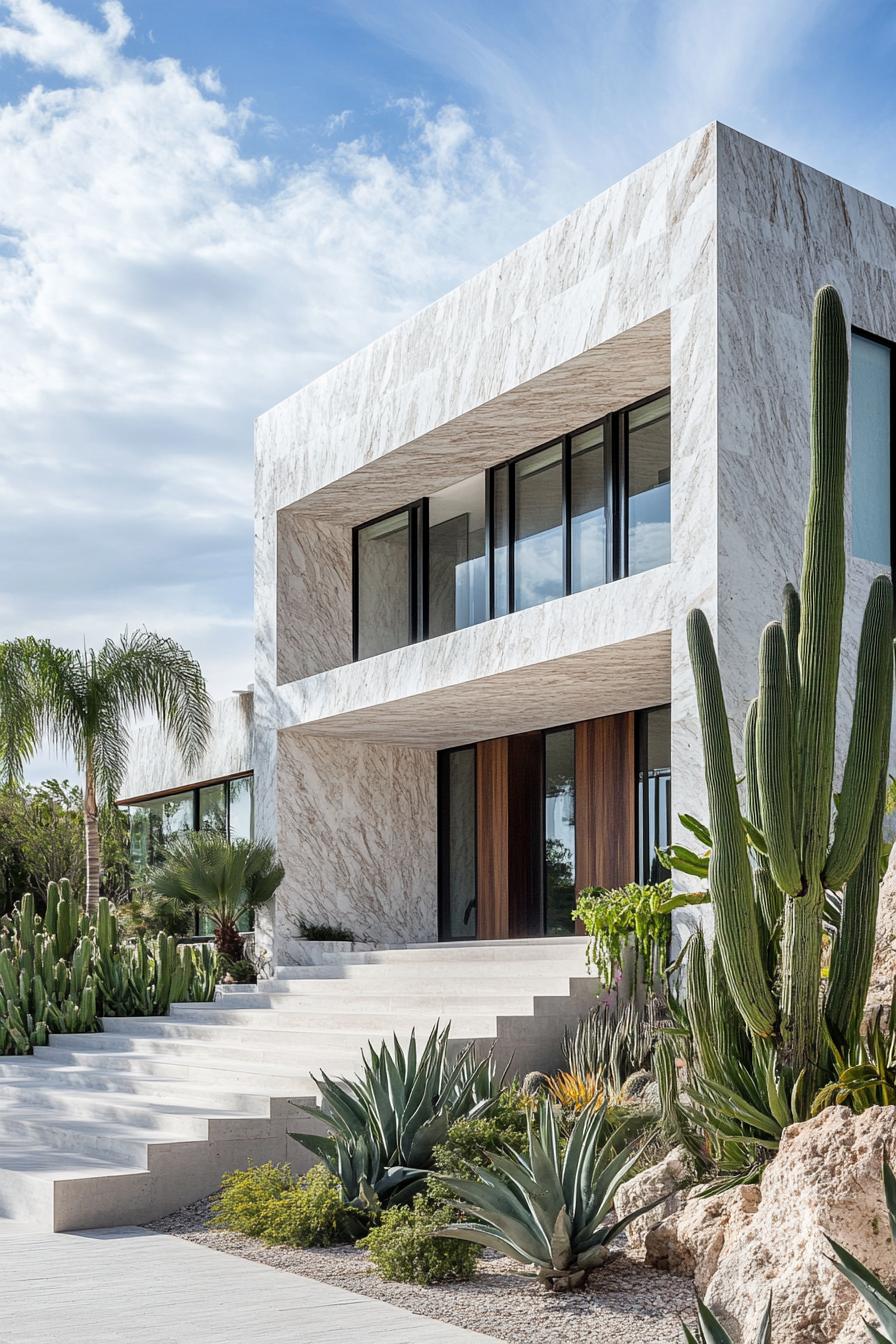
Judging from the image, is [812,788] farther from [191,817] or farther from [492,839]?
[191,817]

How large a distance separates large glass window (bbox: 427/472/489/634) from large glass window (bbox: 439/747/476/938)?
2.21 meters

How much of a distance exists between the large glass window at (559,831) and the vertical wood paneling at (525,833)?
180 mm

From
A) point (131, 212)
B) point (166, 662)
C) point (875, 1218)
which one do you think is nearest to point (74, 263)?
point (131, 212)

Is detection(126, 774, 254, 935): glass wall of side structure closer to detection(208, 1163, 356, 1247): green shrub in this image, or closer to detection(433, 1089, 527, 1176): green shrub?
detection(208, 1163, 356, 1247): green shrub

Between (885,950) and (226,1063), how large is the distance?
7172 mm

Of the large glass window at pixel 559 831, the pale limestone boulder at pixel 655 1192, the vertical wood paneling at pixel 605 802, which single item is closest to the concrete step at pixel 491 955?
the large glass window at pixel 559 831

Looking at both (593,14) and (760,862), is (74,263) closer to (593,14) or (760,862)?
(593,14)

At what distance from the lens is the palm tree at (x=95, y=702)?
2177 centimetres

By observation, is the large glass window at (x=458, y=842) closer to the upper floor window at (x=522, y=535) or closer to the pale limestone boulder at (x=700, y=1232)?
the upper floor window at (x=522, y=535)

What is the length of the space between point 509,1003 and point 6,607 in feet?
63.0

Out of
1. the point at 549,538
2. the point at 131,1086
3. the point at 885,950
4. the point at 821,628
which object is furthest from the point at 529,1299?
the point at 549,538

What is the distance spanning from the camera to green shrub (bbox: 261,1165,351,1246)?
8133 mm

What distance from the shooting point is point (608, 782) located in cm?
1770

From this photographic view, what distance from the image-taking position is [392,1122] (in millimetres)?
8516
